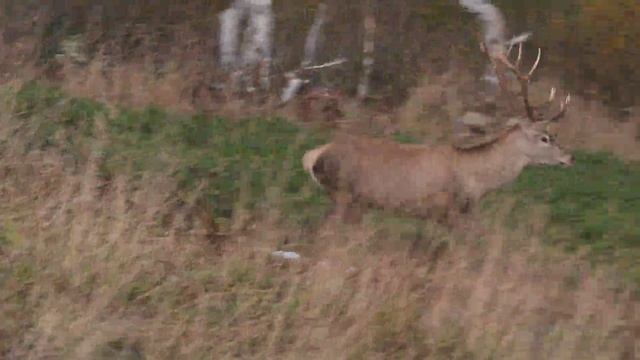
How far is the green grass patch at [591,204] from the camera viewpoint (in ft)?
26.9

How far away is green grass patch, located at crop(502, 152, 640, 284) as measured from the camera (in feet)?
26.9

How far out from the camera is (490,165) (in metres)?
8.71

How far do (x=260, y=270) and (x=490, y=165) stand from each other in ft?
9.10

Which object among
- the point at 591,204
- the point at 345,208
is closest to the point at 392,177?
the point at 345,208

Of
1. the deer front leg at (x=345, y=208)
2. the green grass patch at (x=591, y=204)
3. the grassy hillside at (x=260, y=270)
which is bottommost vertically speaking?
the green grass patch at (x=591, y=204)

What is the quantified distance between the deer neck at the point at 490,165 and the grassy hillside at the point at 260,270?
0.64 ft

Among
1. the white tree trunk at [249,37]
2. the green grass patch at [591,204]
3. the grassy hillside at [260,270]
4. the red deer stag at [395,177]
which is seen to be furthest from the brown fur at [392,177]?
the white tree trunk at [249,37]

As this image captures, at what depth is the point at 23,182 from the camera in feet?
25.5

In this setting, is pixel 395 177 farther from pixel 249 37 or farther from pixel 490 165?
pixel 249 37

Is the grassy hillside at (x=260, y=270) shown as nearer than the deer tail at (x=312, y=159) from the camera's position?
→ Yes

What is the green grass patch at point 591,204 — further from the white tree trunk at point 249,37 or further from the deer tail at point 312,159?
the white tree trunk at point 249,37

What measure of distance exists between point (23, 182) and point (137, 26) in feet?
25.5

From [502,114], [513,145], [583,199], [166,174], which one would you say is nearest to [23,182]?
[166,174]

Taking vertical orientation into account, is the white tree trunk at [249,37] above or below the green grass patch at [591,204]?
above
